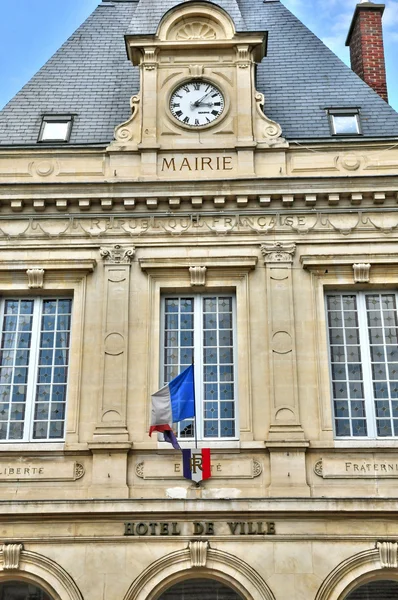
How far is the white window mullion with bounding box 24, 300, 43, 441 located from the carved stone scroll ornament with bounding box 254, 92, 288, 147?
16.6 ft

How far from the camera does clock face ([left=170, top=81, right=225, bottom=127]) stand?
1602 cm

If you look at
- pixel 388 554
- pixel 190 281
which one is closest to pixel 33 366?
pixel 190 281

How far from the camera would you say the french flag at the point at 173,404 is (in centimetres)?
1303

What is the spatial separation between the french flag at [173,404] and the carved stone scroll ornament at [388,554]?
3.38m

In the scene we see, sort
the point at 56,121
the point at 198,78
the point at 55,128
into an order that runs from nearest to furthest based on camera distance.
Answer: the point at 198,78, the point at 55,128, the point at 56,121

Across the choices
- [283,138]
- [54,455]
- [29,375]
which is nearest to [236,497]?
[54,455]

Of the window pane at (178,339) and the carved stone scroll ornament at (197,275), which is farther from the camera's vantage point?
Result: the carved stone scroll ornament at (197,275)

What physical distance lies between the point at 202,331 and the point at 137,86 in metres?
6.27

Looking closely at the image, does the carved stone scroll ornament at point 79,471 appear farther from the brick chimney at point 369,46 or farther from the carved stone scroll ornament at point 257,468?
the brick chimney at point 369,46

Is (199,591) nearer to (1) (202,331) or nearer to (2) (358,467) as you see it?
(2) (358,467)

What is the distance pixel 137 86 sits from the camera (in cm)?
1805

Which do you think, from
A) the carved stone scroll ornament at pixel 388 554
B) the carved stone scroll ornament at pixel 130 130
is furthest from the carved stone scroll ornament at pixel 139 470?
the carved stone scroll ornament at pixel 130 130

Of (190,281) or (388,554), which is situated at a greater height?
(190,281)

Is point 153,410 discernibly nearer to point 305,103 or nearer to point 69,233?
point 69,233
